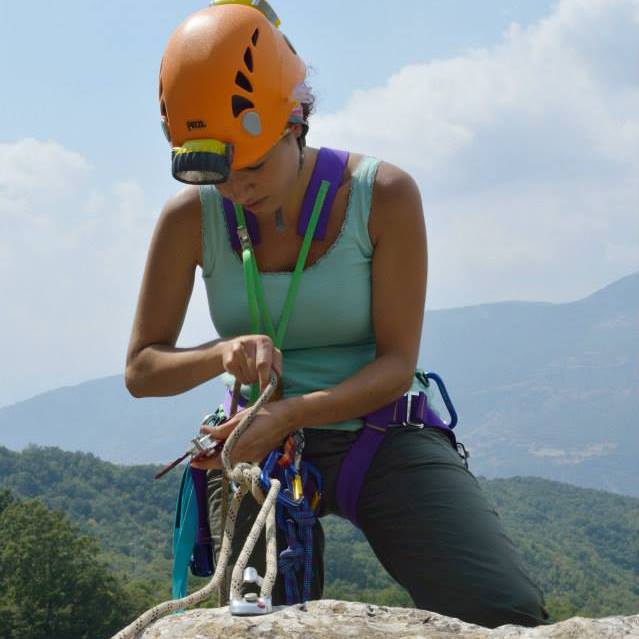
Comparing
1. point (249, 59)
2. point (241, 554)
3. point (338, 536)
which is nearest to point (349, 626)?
point (241, 554)

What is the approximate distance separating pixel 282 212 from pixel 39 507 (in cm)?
5004

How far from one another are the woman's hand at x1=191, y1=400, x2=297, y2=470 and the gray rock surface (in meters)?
1.04

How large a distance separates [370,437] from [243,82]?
1.09 m

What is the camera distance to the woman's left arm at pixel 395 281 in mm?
3178

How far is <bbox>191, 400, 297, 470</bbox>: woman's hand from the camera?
9.49 feet

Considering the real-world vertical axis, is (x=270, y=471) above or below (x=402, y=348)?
below

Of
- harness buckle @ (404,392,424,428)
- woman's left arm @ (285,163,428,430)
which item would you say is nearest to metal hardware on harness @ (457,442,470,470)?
harness buckle @ (404,392,424,428)

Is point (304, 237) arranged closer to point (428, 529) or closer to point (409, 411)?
point (409, 411)

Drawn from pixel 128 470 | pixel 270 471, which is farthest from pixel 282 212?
pixel 128 470

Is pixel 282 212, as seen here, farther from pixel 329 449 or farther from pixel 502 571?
pixel 502 571

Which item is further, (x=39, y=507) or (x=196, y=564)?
(x=39, y=507)

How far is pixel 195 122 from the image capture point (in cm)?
285

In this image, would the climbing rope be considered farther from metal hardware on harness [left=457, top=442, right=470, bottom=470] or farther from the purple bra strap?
metal hardware on harness [left=457, top=442, right=470, bottom=470]

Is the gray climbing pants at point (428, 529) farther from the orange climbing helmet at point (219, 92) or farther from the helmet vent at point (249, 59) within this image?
the helmet vent at point (249, 59)
